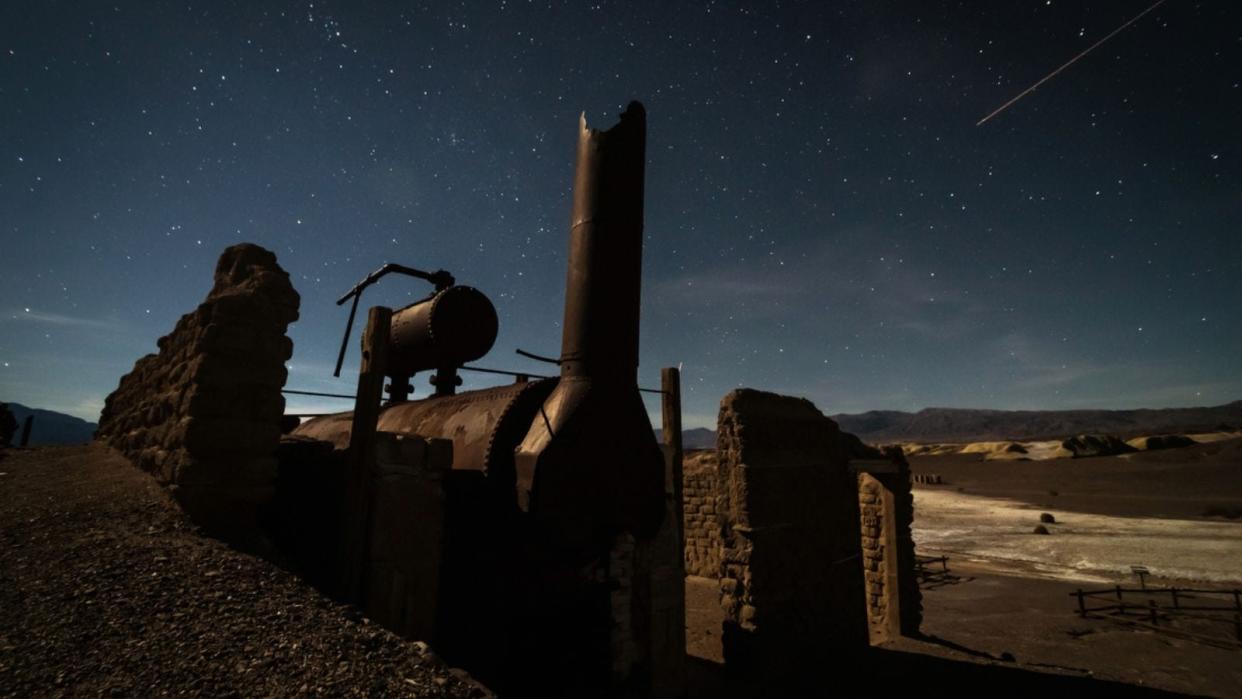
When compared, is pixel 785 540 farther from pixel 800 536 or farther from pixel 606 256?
pixel 606 256

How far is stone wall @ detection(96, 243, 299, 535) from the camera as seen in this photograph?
4.15 meters

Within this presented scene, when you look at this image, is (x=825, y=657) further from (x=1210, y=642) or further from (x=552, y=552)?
(x=1210, y=642)

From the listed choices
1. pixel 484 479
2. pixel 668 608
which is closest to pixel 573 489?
pixel 484 479

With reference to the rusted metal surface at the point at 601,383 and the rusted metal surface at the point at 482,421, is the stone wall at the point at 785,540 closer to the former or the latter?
the rusted metal surface at the point at 601,383

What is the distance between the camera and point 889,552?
35.7 ft

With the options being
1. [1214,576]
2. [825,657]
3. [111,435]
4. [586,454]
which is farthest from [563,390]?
[1214,576]

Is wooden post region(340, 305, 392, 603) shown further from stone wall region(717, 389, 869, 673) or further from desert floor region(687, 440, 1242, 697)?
A: stone wall region(717, 389, 869, 673)

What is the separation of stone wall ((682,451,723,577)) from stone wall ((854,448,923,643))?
331cm

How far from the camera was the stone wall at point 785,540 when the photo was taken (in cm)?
833

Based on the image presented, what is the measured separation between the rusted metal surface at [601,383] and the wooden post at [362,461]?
1.54 meters

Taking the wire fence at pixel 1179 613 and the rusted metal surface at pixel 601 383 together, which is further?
the wire fence at pixel 1179 613

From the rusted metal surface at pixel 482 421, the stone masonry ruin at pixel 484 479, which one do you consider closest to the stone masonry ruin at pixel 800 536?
the stone masonry ruin at pixel 484 479

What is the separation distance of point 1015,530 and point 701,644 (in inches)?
938

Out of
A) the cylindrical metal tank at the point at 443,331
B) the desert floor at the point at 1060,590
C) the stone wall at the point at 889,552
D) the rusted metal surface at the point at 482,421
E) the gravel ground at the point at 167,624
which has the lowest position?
the desert floor at the point at 1060,590
